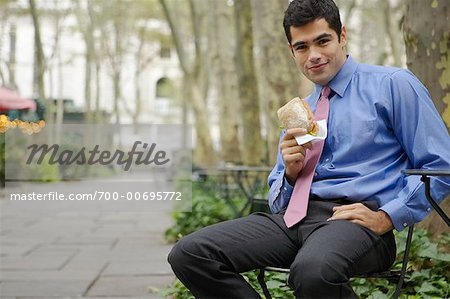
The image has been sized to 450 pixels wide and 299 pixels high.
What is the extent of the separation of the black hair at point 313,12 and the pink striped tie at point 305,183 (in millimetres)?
320

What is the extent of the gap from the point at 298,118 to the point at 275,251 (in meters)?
0.52

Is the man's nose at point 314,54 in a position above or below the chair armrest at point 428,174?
above

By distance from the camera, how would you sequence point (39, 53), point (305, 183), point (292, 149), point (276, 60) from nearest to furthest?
point (292, 149), point (305, 183), point (276, 60), point (39, 53)

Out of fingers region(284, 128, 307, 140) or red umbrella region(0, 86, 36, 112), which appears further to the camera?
red umbrella region(0, 86, 36, 112)

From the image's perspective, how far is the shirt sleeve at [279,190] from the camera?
3.22 m

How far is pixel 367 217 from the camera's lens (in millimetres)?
2854

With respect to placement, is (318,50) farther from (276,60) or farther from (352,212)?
(276,60)

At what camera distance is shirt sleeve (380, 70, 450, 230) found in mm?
2869

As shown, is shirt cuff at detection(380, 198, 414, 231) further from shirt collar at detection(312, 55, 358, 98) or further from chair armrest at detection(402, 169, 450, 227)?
shirt collar at detection(312, 55, 358, 98)

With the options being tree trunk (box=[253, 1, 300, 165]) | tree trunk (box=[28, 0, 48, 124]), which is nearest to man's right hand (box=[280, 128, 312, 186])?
tree trunk (box=[253, 1, 300, 165])

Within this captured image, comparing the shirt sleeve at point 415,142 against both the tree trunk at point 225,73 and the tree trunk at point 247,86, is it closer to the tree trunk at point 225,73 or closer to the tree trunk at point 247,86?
the tree trunk at point 247,86

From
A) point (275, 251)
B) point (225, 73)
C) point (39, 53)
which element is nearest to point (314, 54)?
point (275, 251)

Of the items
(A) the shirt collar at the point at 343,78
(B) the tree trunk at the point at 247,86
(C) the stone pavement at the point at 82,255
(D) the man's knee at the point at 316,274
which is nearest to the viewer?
(D) the man's knee at the point at 316,274

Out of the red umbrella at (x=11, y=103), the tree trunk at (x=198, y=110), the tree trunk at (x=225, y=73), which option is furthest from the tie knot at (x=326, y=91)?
the tree trunk at (x=198, y=110)
